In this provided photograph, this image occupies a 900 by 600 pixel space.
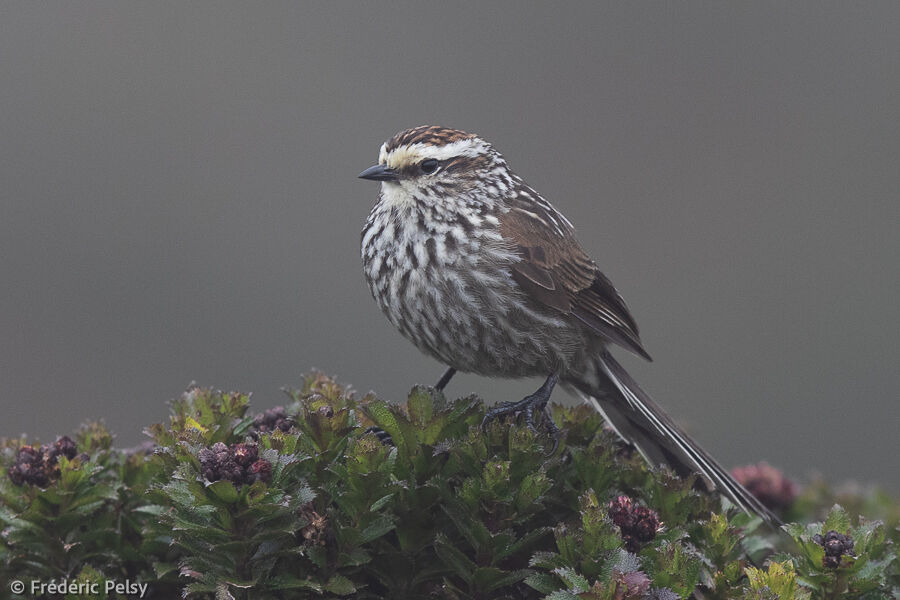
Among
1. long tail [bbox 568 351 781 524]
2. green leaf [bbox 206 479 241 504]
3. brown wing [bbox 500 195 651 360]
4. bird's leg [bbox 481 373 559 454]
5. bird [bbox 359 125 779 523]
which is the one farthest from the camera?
brown wing [bbox 500 195 651 360]

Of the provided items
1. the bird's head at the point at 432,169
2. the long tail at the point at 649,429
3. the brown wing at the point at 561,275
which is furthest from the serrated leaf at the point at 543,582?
the bird's head at the point at 432,169

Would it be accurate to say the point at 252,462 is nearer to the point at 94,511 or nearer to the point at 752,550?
the point at 94,511

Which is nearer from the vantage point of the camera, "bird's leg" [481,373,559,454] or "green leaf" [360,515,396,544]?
"green leaf" [360,515,396,544]

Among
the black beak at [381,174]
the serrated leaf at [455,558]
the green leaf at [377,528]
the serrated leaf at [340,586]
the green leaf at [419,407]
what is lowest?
the serrated leaf at [455,558]

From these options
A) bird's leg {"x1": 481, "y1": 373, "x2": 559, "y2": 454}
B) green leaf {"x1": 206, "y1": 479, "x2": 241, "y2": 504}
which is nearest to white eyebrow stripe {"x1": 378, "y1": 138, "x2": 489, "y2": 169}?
bird's leg {"x1": 481, "y1": 373, "x2": 559, "y2": 454}

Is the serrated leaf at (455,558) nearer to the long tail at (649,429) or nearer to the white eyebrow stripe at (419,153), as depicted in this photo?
the long tail at (649,429)

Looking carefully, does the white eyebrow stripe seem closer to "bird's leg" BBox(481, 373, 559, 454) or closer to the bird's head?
the bird's head

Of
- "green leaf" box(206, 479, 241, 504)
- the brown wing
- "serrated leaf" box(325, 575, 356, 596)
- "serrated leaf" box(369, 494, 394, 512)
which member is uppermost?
the brown wing

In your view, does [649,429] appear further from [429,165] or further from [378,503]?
[378,503]

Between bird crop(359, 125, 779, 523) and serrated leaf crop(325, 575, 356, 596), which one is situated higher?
bird crop(359, 125, 779, 523)
